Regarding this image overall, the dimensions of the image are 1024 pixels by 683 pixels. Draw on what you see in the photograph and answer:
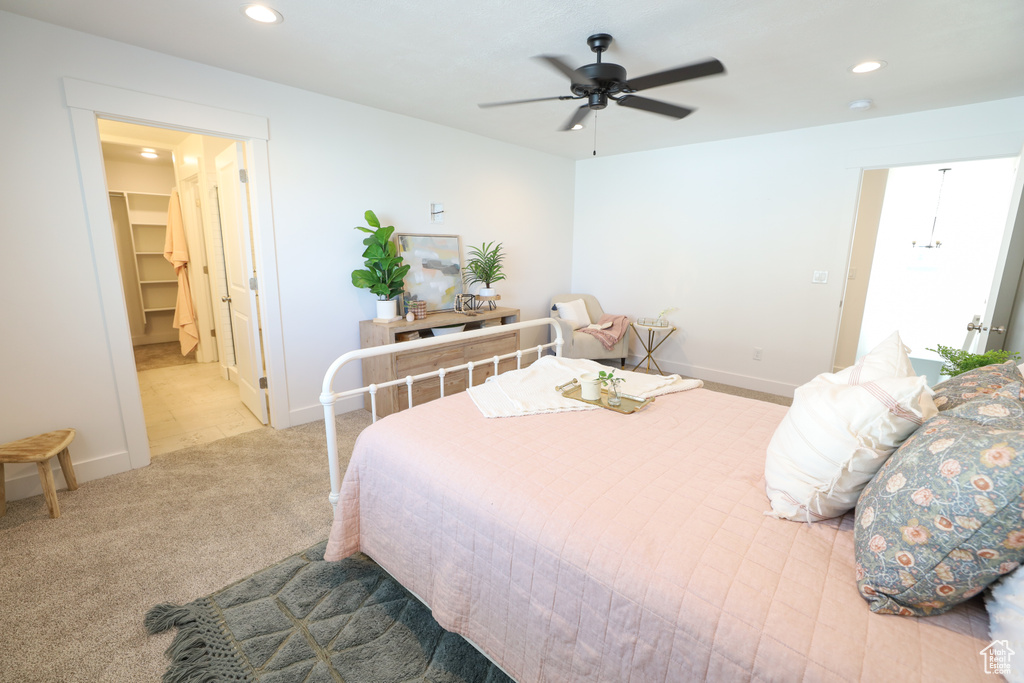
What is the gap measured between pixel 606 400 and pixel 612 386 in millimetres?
114

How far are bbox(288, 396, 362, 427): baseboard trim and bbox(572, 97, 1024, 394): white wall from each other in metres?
3.14

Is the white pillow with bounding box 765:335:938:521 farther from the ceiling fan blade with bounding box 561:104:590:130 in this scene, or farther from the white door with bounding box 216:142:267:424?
the white door with bounding box 216:142:267:424

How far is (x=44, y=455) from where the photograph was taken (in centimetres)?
215

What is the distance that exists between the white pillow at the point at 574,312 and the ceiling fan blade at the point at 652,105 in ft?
8.73

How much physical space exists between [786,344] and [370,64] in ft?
13.5

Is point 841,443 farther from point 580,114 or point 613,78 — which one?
point 580,114

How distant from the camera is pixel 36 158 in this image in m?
2.23

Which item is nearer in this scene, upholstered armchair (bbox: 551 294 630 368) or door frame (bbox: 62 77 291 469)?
door frame (bbox: 62 77 291 469)

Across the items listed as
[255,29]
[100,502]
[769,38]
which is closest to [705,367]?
[769,38]

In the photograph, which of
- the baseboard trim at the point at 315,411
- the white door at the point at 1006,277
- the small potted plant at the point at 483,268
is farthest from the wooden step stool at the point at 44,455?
the white door at the point at 1006,277

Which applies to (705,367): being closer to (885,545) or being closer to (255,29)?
(885,545)

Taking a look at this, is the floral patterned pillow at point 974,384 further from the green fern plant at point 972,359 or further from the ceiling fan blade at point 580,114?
the ceiling fan blade at point 580,114

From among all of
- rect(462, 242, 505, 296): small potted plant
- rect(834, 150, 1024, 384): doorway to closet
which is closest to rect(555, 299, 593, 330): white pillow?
rect(462, 242, 505, 296): small potted plant

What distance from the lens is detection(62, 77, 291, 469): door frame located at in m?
2.34
